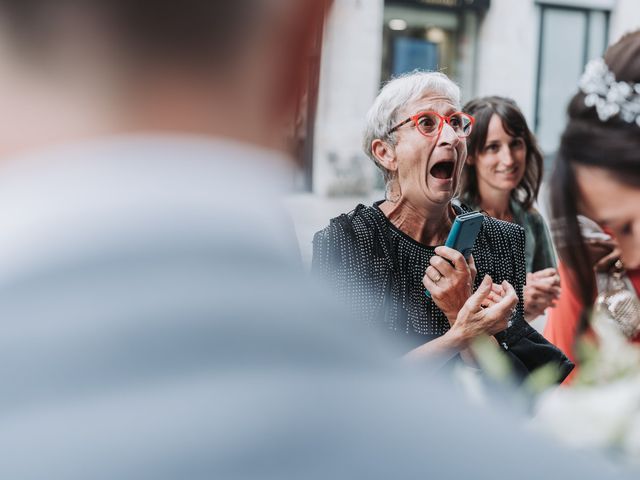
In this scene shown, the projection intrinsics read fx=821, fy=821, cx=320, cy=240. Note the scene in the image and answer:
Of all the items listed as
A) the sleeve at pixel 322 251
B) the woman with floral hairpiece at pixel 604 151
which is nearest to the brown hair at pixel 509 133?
the woman with floral hairpiece at pixel 604 151

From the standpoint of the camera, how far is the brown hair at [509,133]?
122cm

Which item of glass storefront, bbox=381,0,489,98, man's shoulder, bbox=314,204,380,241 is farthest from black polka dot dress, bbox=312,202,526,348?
glass storefront, bbox=381,0,489,98

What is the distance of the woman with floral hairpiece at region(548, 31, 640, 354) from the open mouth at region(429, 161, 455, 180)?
0.15 metres

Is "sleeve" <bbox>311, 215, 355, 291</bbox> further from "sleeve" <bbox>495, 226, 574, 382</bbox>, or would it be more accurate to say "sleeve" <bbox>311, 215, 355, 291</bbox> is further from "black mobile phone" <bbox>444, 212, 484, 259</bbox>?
"sleeve" <bbox>495, 226, 574, 382</bbox>

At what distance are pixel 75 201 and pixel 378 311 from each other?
2.82 ft

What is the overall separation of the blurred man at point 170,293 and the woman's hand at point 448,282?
0.82 metres

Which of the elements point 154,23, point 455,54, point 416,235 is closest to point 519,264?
point 416,235

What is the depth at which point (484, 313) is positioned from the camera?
1.15m

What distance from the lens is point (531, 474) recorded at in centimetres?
26

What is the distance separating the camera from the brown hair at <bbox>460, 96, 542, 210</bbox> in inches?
48.1

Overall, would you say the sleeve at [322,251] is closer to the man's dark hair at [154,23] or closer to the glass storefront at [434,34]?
the glass storefront at [434,34]

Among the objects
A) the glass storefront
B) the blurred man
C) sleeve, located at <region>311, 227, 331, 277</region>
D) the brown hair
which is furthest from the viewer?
the glass storefront

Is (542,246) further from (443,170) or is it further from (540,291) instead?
(443,170)

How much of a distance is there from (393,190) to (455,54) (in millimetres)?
792
